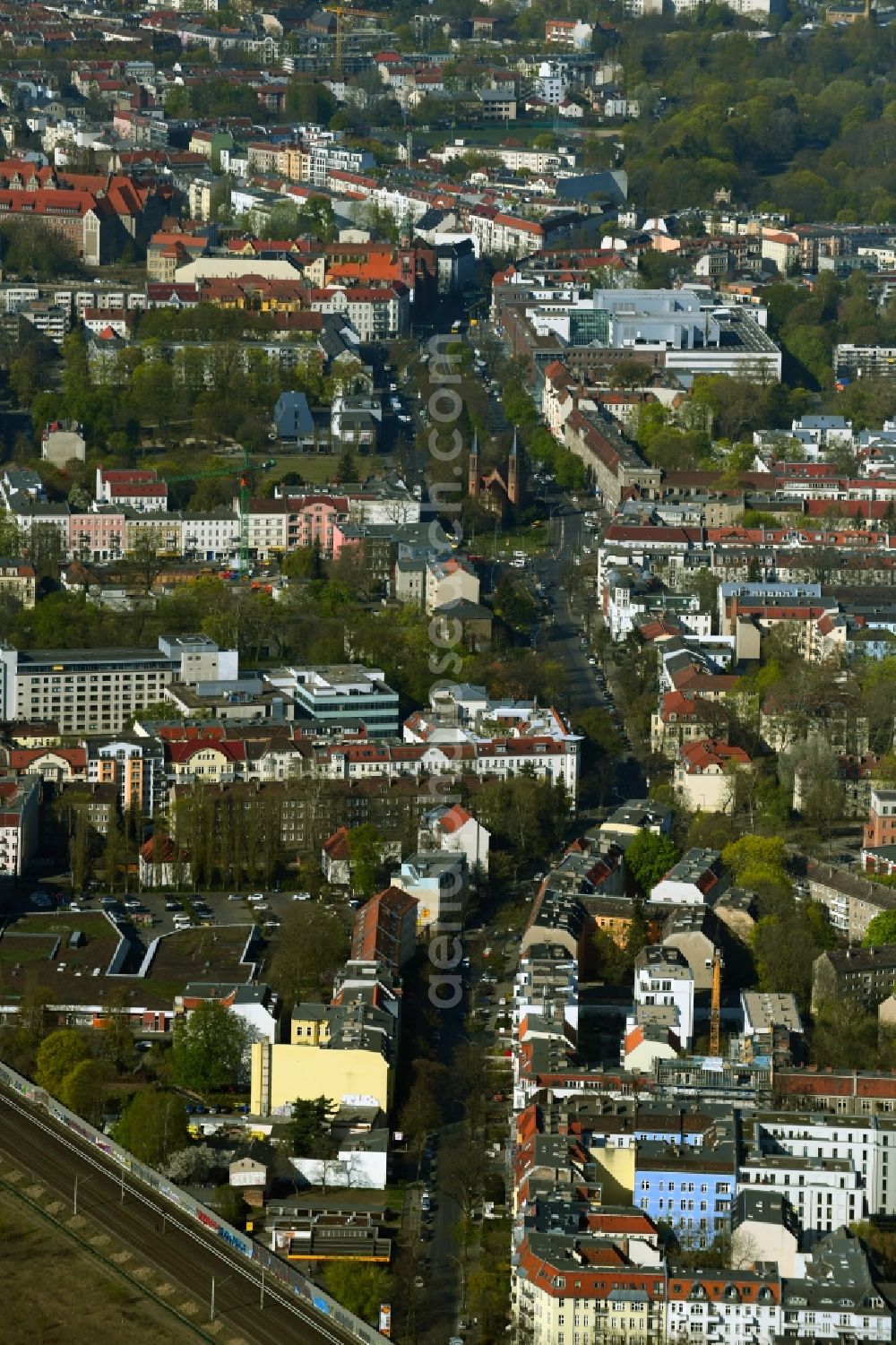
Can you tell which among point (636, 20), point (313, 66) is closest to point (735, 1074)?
point (313, 66)

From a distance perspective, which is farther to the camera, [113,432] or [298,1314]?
[113,432]

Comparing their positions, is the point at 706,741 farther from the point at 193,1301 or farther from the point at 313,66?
the point at 313,66

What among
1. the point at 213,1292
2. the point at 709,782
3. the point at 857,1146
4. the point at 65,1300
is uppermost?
the point at 857,1146

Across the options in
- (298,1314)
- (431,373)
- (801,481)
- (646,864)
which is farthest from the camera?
(431,373)

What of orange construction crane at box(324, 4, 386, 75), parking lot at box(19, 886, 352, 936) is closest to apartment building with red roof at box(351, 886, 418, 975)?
parking lot at box(19, 886, 352, 936)

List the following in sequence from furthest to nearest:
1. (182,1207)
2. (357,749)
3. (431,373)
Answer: (431,373) → (357,749) → (182,1207)

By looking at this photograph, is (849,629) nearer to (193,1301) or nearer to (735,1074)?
(735,1074)

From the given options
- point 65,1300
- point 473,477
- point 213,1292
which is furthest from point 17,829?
point 473,477

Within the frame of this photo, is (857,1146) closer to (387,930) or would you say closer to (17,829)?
(387,930)
